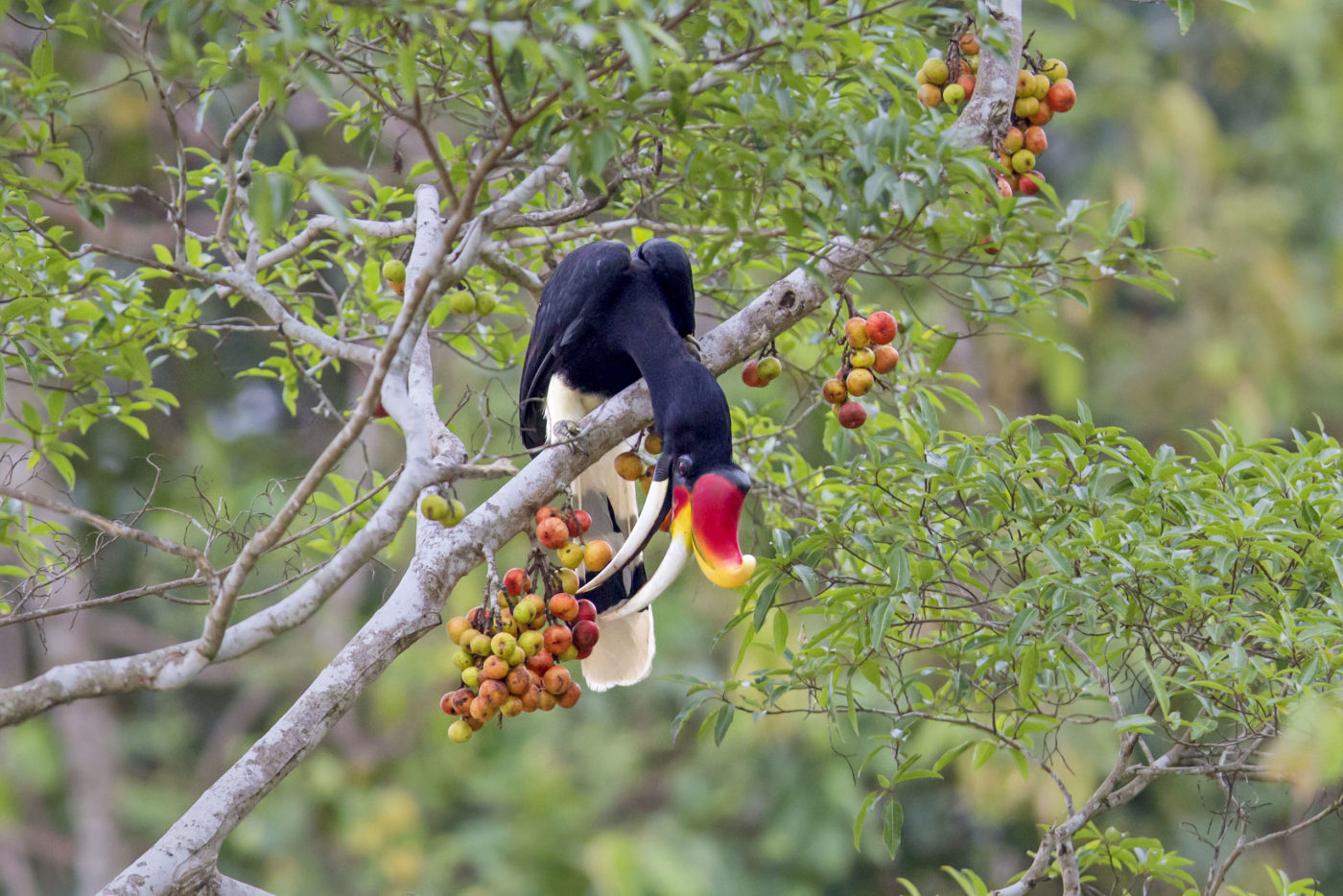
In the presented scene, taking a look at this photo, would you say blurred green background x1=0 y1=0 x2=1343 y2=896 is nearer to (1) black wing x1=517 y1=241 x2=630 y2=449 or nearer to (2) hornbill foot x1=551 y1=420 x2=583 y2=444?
(1) black wing x1=517 y1=241 x2=630 y2=449

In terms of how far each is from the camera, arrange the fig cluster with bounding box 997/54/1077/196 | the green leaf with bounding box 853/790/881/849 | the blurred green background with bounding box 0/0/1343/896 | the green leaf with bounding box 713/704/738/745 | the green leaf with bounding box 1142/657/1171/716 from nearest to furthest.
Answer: the green leaf with bounding box 1142/657/1171/716 < the green leaf with bounding box 853/790/881/849 < the green leaf with bounding box 713/704/738/745 < the fig cluster with bounding box 997/54/1077/196 < the blurred green background with bounding box 0/0/1343/896

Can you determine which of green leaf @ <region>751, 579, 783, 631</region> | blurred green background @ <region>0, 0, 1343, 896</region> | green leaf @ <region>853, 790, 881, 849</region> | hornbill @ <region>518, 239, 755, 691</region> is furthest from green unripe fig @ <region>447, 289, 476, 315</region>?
blurred green background @ <region>0, 0, 1343, 896</region>

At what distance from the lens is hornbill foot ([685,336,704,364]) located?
2240mm

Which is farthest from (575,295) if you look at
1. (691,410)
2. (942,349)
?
(942,349)

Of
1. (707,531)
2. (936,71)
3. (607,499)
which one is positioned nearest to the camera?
(707,531)

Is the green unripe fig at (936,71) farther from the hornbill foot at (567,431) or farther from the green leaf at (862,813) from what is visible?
the green leaf at (862,813)

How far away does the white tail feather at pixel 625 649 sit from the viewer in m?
2.50

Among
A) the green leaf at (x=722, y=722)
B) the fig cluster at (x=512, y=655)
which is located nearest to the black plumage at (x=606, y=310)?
the fig cluster at (x=512, y=655)

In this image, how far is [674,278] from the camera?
8.13ft

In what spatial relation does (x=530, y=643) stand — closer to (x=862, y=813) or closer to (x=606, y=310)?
(x=862, y=813)

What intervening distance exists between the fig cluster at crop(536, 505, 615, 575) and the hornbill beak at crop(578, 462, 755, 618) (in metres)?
0.06

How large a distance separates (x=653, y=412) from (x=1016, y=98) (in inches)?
33.1

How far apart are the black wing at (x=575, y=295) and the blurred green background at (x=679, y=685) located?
3.35 metres

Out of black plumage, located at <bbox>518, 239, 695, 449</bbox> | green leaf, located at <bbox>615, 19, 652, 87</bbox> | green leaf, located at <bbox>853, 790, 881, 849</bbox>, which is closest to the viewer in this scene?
green leaf, located at <bbox>615, 19, 652, 87</bbox>
